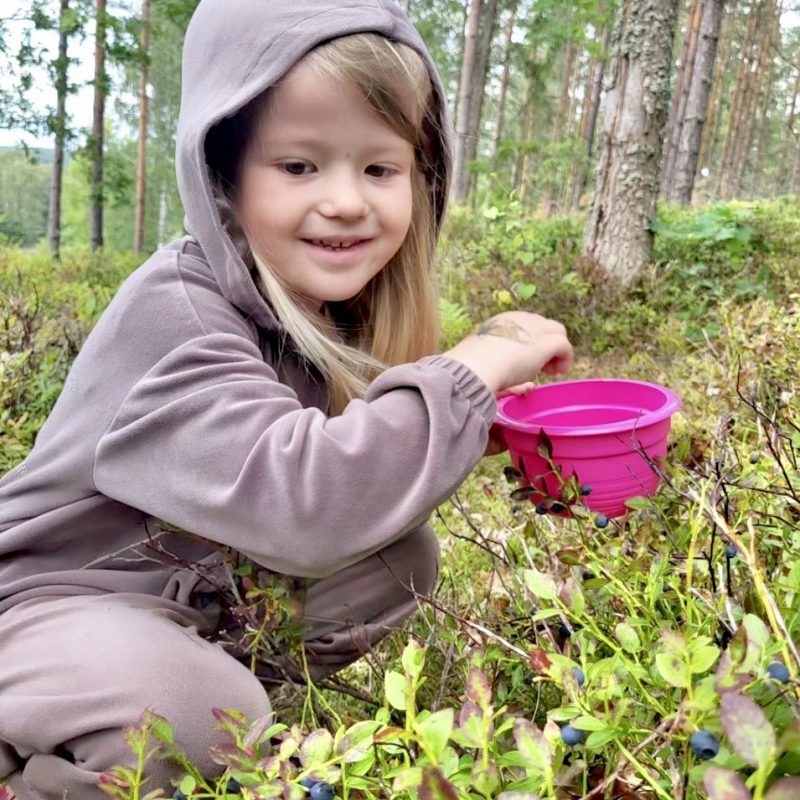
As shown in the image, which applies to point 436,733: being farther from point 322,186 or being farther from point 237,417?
point 322,186

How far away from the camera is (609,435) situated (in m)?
1.36

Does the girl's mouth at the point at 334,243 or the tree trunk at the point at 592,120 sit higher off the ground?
the tree trunk at the point at 592,120

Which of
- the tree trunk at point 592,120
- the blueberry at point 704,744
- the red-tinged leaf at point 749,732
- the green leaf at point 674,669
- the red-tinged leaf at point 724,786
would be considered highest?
the tree trunk at point 592,120

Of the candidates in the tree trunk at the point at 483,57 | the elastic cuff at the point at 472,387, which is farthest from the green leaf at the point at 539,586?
the tree trunk at the point at 483,57

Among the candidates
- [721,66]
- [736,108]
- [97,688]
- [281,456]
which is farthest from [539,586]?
[721,66]

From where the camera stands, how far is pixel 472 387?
1.26 meters

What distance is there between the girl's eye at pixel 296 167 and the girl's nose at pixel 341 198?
0.05 m

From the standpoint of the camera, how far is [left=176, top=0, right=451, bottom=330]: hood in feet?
4.42

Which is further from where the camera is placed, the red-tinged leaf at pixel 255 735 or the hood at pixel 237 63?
the hood at pixel 237 63

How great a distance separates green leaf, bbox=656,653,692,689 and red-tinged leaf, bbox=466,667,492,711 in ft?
0.44

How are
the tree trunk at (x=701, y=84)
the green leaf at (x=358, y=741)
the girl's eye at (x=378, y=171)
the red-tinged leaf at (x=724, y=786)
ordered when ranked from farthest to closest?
the tree trunk at (x=701, y=84) < the girl's eye at (x=378, y=171) < the green leaf at (x=358, y=741) < the red-tinged leaf at (x=724, y=786)

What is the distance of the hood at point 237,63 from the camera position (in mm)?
1347

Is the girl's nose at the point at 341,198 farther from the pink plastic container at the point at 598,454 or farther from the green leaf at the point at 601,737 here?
the green leaf at the point at 601,737

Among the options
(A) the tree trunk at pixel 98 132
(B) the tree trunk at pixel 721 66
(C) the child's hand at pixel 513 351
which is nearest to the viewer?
(C) the child's hand at pixel 513 351
